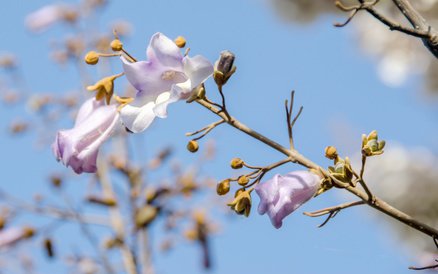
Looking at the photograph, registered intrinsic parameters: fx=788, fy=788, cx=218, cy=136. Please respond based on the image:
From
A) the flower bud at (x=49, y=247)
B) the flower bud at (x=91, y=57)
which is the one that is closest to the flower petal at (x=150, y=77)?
the flower bud at (x=91, y=57)

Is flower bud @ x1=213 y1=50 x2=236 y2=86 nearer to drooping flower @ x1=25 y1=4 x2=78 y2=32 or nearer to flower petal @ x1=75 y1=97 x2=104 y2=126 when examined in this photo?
flower petal @ x1=75 y1=97 x2=104 y2=126

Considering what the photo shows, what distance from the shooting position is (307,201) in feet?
3.34

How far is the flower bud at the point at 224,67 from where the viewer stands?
104 centimetres

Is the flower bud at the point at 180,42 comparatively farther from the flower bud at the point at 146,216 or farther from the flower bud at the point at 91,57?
the flower bud at the point at 146,216

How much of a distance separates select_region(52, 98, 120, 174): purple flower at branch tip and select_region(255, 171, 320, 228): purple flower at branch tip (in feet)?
0.81

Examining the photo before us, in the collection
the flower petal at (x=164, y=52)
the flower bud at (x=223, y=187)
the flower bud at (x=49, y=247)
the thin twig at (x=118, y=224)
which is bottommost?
the thin twig at (x=118, y=224)

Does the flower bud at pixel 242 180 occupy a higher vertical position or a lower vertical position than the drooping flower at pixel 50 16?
higher

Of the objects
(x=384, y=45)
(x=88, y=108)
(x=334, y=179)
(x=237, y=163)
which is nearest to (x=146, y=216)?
(x=88, y=108)

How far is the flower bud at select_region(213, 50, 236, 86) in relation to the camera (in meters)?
1.04

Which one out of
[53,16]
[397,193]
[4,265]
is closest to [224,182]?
[4,265]

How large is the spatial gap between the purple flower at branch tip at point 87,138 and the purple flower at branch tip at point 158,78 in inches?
4.0

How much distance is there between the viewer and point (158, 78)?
3.45ft

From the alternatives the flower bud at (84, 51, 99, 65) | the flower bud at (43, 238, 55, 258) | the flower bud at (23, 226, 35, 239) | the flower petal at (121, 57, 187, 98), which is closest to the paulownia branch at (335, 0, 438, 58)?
the flower petal at (121, 57, 187, 98)

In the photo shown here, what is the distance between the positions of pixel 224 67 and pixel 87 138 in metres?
0.24
